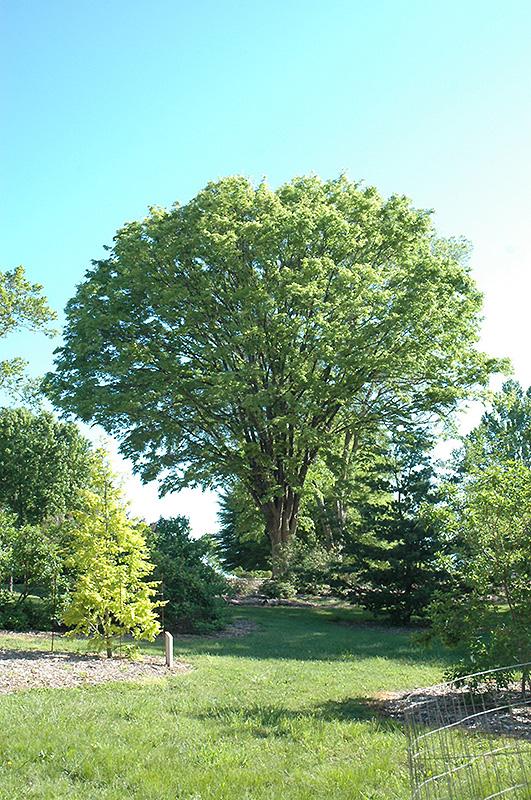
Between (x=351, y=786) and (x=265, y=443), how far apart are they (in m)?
21.3

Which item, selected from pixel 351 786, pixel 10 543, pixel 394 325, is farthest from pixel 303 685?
pixel 394 325

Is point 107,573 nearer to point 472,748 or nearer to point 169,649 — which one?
point 169,649

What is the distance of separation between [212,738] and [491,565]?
14.8 feet

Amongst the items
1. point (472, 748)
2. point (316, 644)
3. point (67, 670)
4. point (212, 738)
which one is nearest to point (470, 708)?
point (472, 748)

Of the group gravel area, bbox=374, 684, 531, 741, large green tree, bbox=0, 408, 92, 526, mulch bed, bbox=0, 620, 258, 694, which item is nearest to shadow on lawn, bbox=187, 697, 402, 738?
gravel area, bbox=374, 684, 531, 741

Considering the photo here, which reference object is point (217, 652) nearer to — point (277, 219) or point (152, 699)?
point (152, 699)

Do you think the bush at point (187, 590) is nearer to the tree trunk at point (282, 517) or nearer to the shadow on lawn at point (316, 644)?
the shadow on lawn at point (316, 644)

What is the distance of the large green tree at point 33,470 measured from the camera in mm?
34875

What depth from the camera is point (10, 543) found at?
58.2 ft

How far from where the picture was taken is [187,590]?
725 inches

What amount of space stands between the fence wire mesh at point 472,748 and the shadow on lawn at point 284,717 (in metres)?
0.61

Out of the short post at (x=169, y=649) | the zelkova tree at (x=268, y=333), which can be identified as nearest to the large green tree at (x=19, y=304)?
the zelkova tree at (x=268, y=333)

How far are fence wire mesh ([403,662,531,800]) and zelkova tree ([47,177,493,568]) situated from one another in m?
15.3

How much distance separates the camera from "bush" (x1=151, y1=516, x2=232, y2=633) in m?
18.0
